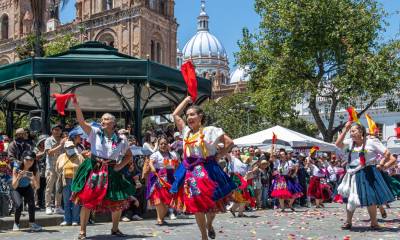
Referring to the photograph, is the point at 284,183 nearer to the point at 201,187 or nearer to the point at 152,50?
the point at 201,187

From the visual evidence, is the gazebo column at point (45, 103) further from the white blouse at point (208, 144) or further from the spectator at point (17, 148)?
the white blouse at point (208, 144)

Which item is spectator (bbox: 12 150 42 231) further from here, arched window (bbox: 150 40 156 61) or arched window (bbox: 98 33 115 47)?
arched window (bbox: 98 33 115 47)

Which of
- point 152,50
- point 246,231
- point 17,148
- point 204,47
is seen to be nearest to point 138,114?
point 17,148

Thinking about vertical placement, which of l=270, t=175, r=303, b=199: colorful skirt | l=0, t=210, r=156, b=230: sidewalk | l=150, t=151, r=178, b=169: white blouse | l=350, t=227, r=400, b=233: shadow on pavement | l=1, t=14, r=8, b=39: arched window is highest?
l=1, t=14, r=8, b=39: arched window

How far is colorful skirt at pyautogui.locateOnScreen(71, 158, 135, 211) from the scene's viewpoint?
8.41 m

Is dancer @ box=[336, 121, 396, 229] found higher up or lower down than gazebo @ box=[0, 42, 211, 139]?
lower down

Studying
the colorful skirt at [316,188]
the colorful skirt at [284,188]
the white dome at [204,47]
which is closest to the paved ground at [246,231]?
the colorful skirt at [284,188]

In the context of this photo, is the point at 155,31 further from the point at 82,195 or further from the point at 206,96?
the point at 82,195

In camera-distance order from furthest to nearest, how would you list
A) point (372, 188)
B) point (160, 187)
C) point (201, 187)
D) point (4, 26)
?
1. point (4, 26)
2. point (160, 187)
3. point (372, 188)
4. point (201, 187)

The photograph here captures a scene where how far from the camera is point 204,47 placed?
13338cm

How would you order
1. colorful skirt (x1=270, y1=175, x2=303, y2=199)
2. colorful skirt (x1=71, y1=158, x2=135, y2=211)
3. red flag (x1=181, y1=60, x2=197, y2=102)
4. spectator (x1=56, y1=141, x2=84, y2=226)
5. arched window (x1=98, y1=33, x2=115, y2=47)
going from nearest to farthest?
red flag (x1=181, y1=60, x2=197, y2=102) < colorful skirt (x1=71, y1=158, x2=135, y2=211) < spectator (x1=56, y1=141, x2=84, y2=226) < colorful skirt (x1=270, y1=175, x2=303, y2=199) < arched window (x1=98, y1=33, x2=115, y2=47)

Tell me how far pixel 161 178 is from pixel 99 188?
301 cm

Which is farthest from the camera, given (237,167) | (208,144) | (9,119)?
(9,119)

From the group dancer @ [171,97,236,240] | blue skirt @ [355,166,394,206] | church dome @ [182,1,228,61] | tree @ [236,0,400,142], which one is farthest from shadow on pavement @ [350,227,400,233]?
church dome @ [182,1,228,61]
